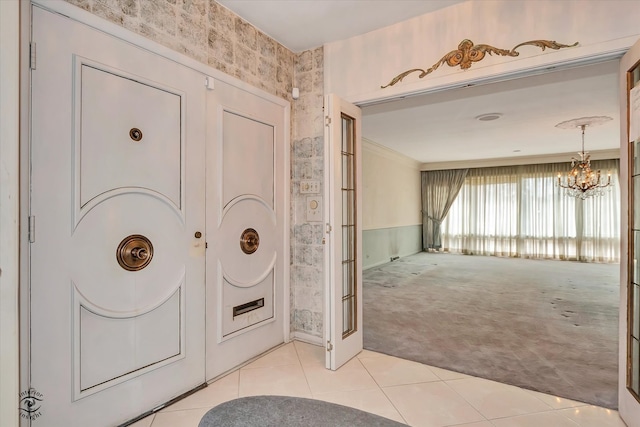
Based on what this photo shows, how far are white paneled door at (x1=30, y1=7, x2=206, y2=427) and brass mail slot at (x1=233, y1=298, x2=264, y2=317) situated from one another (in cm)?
33

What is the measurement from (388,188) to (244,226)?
604cm

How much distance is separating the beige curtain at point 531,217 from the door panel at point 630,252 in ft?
26.6

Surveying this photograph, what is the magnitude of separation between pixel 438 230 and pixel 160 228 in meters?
9.45

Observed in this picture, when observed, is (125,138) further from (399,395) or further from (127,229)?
(399,395)

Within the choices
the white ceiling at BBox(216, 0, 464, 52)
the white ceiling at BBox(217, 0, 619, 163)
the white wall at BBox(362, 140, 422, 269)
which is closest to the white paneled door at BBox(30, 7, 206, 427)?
the white ceiling at BBox(216, 0, 464, 52)

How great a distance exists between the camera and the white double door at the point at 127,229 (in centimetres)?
157

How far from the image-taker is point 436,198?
10078mm

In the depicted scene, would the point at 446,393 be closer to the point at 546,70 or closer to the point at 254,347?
the point at 254,347

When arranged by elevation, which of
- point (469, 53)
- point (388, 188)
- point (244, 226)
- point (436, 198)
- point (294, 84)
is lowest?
point (244, 226)

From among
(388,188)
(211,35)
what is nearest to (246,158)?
(211,35)

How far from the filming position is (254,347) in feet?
8.89
